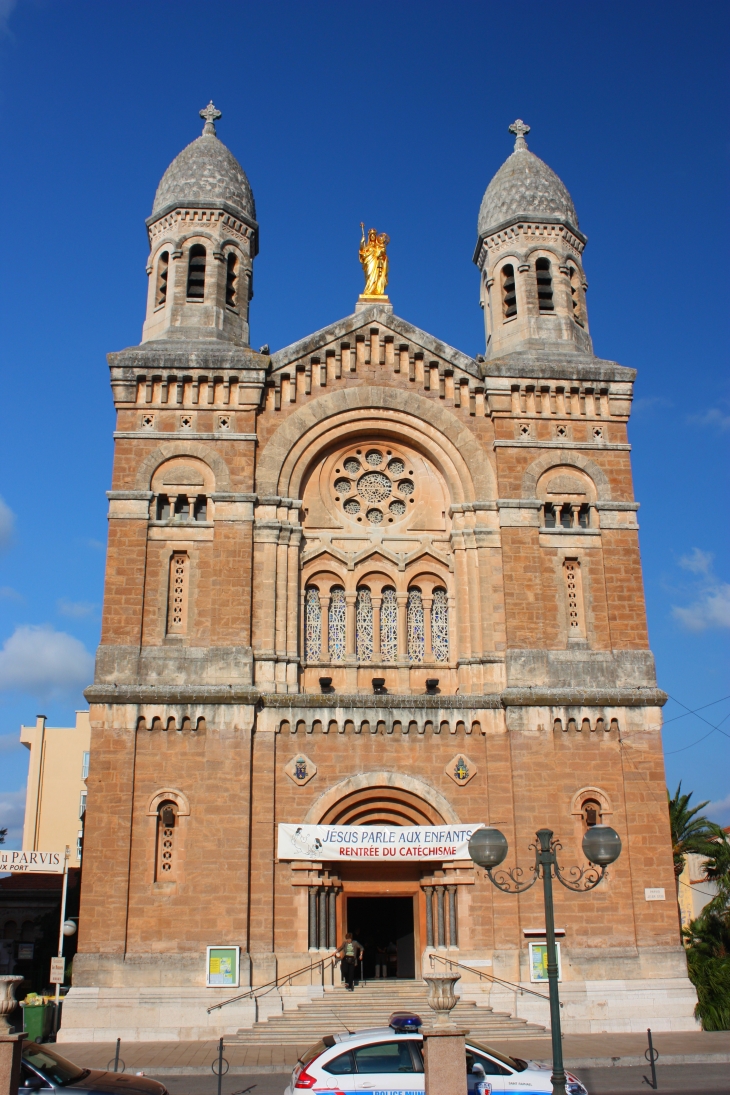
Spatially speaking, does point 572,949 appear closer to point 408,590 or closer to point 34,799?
point 408,590

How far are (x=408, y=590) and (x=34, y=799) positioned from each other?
36006mm

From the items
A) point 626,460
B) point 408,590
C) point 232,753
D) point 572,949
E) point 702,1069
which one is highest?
point 626,460

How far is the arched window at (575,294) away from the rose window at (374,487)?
756 cm

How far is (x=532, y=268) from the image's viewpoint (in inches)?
1128

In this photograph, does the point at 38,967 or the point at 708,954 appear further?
the point at 38,967

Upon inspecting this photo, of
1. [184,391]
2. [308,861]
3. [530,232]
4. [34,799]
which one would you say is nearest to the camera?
[308,861]

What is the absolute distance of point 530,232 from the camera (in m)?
29.0

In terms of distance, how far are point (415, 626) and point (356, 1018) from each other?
9.22 m

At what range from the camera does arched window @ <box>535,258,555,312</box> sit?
2880 centimetres

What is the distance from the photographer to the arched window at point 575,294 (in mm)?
29047

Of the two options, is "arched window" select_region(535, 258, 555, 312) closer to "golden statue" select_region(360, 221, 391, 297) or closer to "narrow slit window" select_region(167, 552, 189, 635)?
"golden statue" select_region(360, 221, 391, 297)

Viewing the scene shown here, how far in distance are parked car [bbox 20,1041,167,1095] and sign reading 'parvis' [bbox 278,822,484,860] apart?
8.52 meters

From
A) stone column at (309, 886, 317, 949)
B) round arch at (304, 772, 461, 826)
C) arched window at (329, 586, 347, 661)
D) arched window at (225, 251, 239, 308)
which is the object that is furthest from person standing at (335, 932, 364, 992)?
arched window at (225, 251, 239, 308)

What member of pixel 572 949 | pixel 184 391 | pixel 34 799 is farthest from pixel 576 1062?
pixel 34 799
